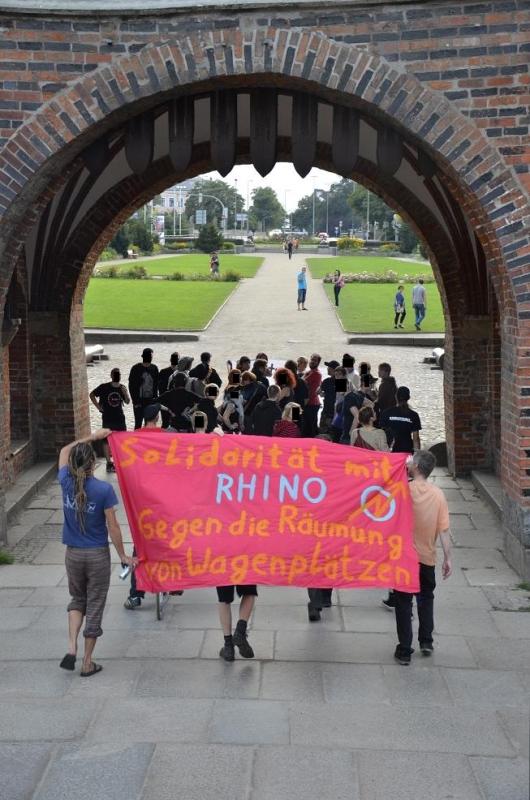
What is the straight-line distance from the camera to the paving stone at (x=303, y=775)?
555cm

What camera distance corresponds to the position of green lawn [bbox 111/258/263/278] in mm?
57491

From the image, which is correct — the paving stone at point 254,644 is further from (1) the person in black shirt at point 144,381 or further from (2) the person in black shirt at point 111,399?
Result: (1) the person in black shirt at point 144,381

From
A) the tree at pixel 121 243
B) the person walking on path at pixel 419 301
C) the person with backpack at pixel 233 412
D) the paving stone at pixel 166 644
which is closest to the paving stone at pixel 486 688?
the paving stone at pixel 166 644

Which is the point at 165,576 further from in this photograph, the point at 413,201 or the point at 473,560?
the point at 413,201

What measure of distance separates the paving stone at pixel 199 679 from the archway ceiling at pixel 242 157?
17.9ft

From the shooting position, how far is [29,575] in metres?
9.63

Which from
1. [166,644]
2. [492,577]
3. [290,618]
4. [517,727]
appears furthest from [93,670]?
[492,577]

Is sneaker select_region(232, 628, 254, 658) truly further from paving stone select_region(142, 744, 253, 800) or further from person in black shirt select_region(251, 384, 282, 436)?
person in black shirt select_region(251, 384, 282, 436)

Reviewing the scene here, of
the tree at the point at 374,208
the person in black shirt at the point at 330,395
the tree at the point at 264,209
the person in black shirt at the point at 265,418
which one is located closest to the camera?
the person in black shirt at the point at 265,418

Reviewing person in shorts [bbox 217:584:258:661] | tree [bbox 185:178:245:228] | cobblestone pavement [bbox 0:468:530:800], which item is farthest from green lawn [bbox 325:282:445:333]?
tree [bbox 185:178:245:228]

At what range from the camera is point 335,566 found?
7527mm

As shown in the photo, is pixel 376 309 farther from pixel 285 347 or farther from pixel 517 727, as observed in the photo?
pixel 517 727

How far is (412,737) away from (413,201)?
935 centimetres

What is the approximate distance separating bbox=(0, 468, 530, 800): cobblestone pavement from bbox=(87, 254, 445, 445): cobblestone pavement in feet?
27.0
